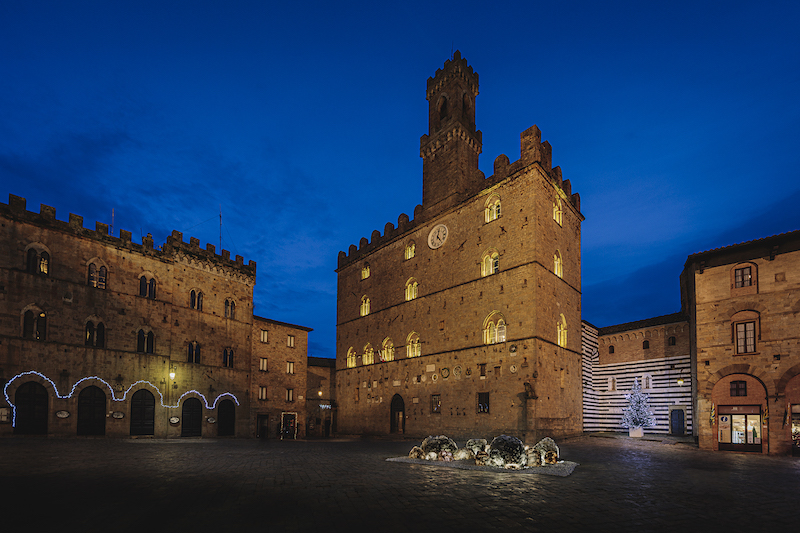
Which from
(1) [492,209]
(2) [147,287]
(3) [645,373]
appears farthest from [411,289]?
(3) [645,373]

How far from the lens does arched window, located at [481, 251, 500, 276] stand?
98.7 feet

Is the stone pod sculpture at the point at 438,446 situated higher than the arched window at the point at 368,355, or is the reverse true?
the arched window at the point at 368,355

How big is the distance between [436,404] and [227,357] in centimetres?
1627

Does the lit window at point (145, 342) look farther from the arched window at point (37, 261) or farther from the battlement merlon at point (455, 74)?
the battlement merlon at point (455, 74)

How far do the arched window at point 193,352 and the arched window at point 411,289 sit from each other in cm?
1570

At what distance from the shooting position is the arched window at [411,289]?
35.8 m

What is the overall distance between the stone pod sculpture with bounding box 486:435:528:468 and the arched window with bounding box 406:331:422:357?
719 inches

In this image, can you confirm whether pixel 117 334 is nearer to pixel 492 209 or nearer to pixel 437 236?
pixel 437 236

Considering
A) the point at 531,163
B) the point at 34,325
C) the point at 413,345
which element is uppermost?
the point at 531,163

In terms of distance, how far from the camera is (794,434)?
21.5m

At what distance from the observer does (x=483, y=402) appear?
2850 centimetres

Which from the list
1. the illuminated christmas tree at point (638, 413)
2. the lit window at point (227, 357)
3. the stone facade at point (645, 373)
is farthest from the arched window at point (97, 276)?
the illuminated christmas tree at point (638, 413)

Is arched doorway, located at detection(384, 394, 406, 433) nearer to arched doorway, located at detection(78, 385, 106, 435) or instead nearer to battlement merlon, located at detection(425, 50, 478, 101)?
arched doorway, located at detection(78, 385, 106, 435)

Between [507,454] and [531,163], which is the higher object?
[531,163]
